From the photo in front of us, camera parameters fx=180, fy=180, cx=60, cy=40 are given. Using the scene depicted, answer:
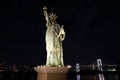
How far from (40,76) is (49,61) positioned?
76 cm

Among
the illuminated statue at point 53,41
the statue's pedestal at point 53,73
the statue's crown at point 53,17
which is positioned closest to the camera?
Result: the statue's pedestal at point 53,73

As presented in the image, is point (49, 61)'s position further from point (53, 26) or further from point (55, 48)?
point (53, 26)

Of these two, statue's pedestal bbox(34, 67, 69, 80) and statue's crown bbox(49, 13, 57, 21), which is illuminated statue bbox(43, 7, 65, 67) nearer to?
statue's crown bbox(49, 13, 57, 21)

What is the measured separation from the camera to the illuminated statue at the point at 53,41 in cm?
792

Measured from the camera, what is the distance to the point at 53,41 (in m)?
8.12

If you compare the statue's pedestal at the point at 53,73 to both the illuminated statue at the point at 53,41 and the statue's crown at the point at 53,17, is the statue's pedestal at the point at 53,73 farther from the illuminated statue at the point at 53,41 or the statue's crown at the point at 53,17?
the statue's crown at the point at 53,17

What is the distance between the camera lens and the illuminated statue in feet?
26.0

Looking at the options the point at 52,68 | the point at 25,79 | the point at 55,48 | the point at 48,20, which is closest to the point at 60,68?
the point at 52,68

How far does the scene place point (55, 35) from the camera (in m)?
8.25

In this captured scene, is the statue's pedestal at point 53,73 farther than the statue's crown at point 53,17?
No

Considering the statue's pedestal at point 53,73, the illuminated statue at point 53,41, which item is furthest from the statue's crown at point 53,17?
the statue's pedestal at point 53,73

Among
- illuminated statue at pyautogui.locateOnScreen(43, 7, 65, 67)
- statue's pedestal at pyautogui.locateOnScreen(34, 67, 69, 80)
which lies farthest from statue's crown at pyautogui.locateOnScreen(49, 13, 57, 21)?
statue's pedestal at pyautogui.locateOnScreen(34, 67, 69, 80)

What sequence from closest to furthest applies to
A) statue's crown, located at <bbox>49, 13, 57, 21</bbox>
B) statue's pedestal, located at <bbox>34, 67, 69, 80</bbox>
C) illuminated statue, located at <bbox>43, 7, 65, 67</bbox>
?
1. statue's pedestal, located at <bbox>34, 67, 69, 80</bbox>
2. illuminated statue, located at <bbox>43, 7, 65, 67</bbox>
3. statue's crown, located at <bbox>49, 13, 57, 21</bbox>

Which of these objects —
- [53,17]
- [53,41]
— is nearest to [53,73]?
[53,41]
